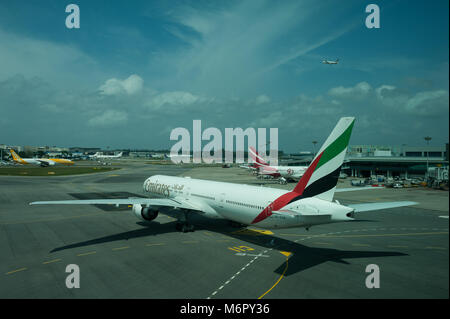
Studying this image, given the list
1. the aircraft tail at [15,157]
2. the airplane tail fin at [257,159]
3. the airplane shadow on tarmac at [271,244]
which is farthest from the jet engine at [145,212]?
the aircraft tail at [15,157]

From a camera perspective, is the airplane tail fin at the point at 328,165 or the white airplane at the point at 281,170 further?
the white airplane at the point at 281,170

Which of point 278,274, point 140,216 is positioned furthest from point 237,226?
point 278,274

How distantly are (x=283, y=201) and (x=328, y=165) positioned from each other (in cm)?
481

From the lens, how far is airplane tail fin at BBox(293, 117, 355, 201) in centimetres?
1806

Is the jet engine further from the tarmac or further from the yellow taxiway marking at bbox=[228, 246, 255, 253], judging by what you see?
the yellow taxiway marking at bbox=[228, 246, 255, 253]

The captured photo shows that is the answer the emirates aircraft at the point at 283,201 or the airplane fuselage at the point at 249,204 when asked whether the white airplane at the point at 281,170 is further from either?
the emirates aircraft at the point at 283,201

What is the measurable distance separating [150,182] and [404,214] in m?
36.3

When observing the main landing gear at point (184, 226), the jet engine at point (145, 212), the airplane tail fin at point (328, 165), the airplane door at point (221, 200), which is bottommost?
the main landing gear at point (184, 226)

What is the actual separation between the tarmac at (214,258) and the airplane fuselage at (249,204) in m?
2.57

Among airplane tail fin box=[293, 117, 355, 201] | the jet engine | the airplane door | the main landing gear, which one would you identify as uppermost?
airplane tail fin box=[293, 117, 355, 201]

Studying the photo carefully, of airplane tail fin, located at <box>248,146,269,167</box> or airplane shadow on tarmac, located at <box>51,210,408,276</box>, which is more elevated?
airplane tail fin, located at <box>248,146,269,167</box>

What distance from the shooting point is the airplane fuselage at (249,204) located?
1937 centimetres

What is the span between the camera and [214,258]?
2191 centimetres

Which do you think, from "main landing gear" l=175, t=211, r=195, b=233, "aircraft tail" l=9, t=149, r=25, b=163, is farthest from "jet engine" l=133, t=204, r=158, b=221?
"aircraft tail" l=9, t=149, r=25, b=163
